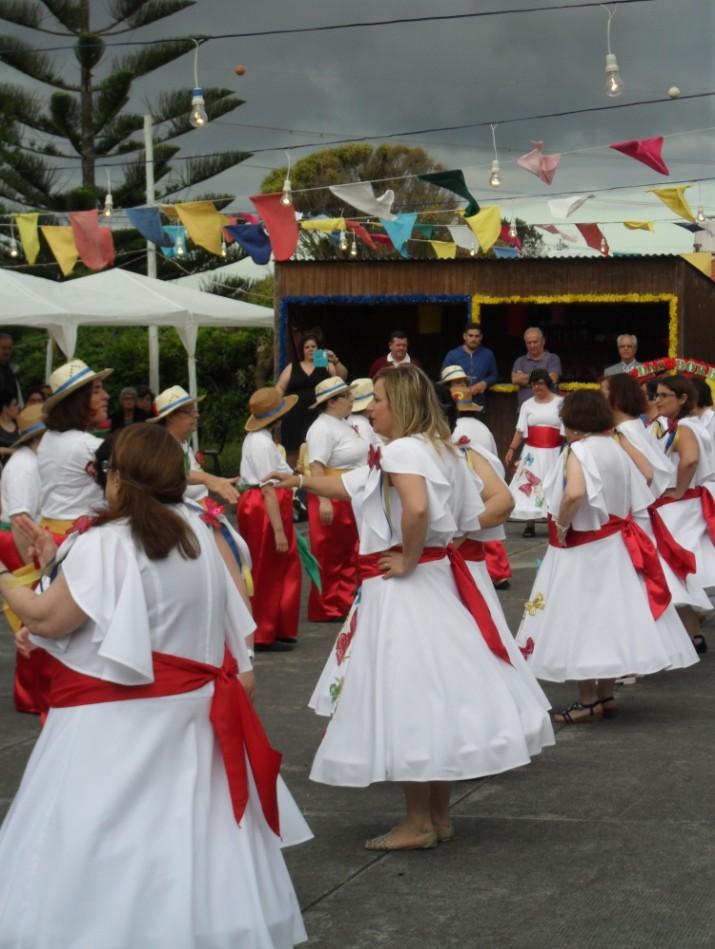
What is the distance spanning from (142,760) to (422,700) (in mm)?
1807

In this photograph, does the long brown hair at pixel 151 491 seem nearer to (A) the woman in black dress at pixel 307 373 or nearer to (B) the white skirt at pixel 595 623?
(B) the white skirt at pixel 595 623

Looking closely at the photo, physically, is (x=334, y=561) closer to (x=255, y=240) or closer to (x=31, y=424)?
(x=31, y=424)

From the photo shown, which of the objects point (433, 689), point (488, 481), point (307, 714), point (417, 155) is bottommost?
point (307, 714)

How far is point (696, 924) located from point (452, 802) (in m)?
1.66

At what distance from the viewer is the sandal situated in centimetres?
762

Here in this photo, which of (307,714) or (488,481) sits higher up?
(488,481)

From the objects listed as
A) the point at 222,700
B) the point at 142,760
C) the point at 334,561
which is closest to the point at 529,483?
the point at 334,561

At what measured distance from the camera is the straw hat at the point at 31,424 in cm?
785

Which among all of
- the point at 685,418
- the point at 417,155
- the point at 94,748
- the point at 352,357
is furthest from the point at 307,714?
the point at 417,155

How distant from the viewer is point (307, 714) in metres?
7.94

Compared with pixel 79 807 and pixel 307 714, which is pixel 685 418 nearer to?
pixel 307 714

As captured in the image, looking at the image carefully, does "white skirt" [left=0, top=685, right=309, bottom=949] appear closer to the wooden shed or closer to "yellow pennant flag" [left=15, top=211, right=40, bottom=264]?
the wooden shed

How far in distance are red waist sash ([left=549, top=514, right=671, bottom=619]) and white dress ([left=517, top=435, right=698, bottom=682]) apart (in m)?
0.03

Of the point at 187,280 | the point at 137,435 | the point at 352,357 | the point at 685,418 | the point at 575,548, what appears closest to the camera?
the point at 137,435
